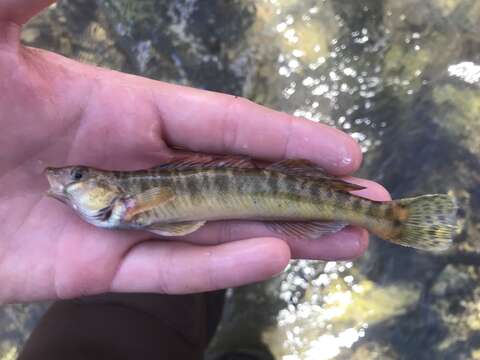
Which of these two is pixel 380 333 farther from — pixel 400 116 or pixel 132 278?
pixel 132 278

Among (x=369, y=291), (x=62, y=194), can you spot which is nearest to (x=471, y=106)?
(x=369, y=291)

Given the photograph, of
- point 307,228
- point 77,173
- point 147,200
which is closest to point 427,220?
point 307,228

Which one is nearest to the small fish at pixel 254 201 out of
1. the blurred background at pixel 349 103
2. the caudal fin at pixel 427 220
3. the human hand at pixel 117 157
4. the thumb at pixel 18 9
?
the caudal fin at pixel 427 220

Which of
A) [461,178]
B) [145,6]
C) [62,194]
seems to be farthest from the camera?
[145,6]

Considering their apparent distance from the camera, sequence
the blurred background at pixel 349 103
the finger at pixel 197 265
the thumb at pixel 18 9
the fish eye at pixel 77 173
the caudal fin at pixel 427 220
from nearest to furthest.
Result: the thumb at pixel 18 9
the finger at pixel 197 265
the fish eye at pixel 77 173
the caudal fin at pixel 427 220
the blurred background at pixel 349 103

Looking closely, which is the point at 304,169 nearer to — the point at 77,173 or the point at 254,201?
the point at 254,201

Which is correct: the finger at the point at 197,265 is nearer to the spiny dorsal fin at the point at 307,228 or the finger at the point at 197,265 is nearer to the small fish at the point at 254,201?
the small fish at the point at 254,201
